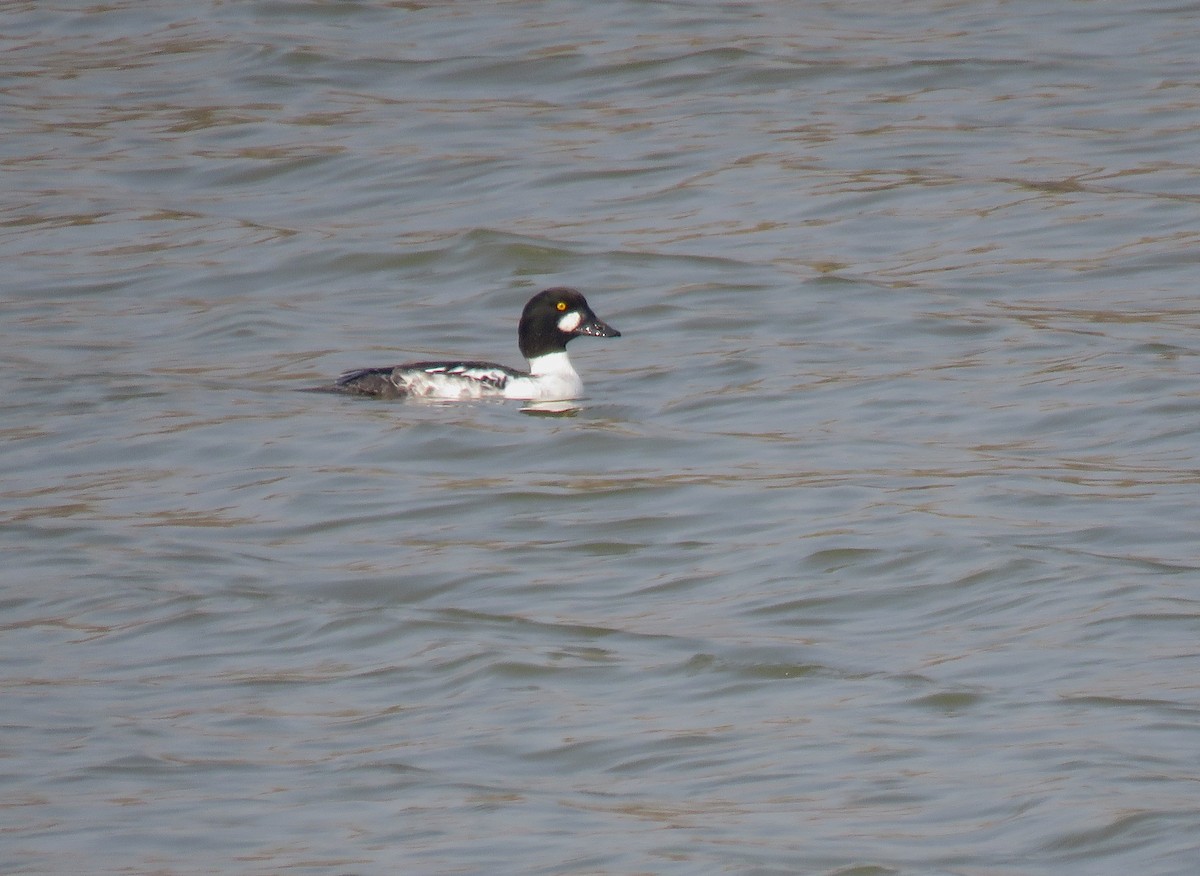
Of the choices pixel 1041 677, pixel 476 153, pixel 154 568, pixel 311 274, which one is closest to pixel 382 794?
pixel 1041 677

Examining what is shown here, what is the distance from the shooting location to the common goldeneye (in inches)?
457

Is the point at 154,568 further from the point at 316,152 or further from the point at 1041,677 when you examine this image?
the point at 316,152

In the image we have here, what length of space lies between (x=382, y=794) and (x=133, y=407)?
5824 mm

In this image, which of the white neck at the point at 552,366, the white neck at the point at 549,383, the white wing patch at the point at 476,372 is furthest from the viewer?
the white neck at the point at 552,366

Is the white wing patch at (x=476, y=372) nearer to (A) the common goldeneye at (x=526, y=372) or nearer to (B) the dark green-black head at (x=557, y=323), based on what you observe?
(A) the common goldeneye at (x=526, y=372)

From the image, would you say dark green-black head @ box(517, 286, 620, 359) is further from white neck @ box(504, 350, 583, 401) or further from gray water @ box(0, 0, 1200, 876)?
gray water @ box(0, 0, 1200, 876)

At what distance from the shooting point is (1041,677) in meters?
6.88

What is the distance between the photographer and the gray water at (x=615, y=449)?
616 cm

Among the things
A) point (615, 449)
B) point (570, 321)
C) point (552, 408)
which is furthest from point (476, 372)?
point (615, 449)

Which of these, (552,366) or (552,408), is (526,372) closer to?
(552,366)

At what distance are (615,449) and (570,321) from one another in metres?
2.00

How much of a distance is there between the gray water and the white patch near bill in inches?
16.1

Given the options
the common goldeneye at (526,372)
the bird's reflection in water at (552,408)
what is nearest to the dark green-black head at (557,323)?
the common goldeneye at (526,372)

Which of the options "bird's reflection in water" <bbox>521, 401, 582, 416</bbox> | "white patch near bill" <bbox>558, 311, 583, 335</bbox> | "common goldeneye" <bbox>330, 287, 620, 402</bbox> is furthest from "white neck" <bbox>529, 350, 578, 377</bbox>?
"bird's reflection in water" <bbox>521, 401, 582, 416</bbox>
